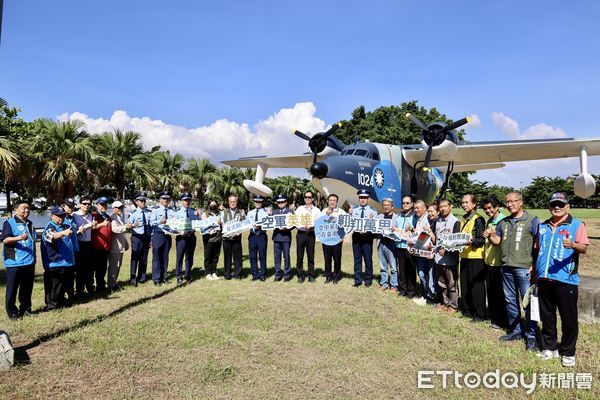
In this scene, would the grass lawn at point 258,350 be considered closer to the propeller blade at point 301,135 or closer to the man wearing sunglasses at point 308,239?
the man wearing sunglasses at point 308,239

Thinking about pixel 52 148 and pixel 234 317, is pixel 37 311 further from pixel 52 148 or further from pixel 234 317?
pixel 52 148

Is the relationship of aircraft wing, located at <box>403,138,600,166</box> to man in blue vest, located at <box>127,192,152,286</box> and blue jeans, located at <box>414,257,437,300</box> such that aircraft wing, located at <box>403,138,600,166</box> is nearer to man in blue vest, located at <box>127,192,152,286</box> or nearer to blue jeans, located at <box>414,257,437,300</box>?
blue jeans, located at <box>414,257,437,300</box>

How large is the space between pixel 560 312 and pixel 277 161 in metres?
15.5

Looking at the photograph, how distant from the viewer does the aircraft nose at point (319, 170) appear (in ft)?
38.0

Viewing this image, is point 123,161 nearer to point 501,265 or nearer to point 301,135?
point 301,135

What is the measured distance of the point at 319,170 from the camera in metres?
11.6

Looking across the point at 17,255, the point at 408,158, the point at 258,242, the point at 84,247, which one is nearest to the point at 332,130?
the point at 408,158

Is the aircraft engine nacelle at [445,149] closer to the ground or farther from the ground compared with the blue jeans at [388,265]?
farther from the ground

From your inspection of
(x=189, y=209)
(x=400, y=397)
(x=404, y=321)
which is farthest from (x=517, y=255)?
(x=189, y=209)

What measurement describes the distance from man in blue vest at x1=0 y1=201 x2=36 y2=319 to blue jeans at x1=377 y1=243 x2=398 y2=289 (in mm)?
5745

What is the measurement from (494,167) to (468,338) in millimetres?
18933

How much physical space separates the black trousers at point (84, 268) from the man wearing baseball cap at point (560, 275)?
6.80m

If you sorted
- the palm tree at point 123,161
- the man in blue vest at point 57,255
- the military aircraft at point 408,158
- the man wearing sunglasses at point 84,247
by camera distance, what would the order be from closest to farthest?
the man in blue vest at point 57,255 → the man wearing sunglasses at point 84,247 → the military aircraft at point 408,158 → the palm tree at point 123,161

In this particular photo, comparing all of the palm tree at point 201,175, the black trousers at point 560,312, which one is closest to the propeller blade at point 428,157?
the black trousers at point 560,312
